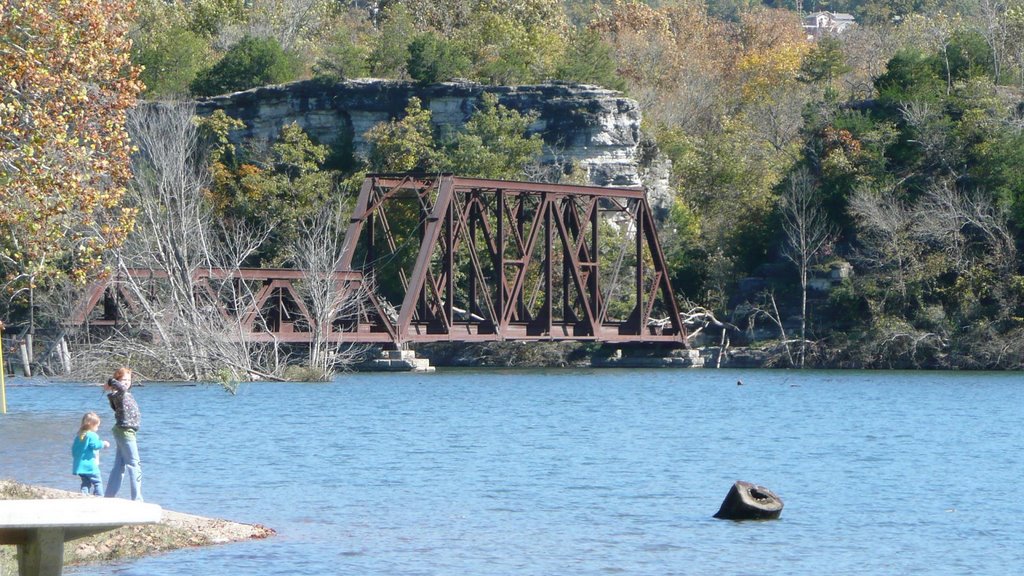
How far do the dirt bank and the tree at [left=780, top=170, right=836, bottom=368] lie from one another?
171 ft

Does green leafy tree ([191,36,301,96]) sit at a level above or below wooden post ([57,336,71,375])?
above

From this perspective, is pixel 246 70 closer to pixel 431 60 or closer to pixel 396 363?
pixel 431 60

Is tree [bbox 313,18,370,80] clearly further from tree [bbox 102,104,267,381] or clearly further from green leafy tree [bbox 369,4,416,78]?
tree [bbox 102,104,267,381]

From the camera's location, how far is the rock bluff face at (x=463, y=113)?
258 ft

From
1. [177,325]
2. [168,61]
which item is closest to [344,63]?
[168,61]

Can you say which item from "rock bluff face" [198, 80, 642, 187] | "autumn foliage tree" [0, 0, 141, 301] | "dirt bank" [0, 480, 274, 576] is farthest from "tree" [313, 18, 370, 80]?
"dirt bank" [0, 480, 274, 576]

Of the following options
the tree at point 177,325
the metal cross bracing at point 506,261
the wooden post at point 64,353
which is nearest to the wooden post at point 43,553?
the tree at point 177,325

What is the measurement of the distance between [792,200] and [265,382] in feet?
92.5

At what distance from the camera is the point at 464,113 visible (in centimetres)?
7938

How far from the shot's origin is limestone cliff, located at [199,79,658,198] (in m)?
78.8

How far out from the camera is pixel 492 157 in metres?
73.4

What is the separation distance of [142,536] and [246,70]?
68.8 meters

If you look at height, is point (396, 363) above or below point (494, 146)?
below

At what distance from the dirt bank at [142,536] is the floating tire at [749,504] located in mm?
6850
